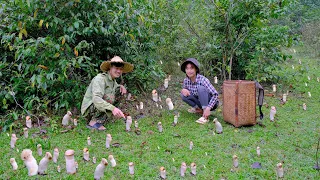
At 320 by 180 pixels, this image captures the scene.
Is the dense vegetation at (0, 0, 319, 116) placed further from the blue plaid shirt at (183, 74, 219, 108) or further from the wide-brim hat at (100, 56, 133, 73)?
the blue plaid shirt at (183, 74, 219, 108)

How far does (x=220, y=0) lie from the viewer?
5.92 metres

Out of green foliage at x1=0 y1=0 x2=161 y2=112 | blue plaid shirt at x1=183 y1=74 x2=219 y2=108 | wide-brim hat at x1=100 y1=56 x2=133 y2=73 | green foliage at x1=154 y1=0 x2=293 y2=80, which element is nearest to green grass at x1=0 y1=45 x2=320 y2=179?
blue plaid shirt at x1=183 y1=74 x2=219 y2=108

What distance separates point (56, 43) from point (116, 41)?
1135 millimetres

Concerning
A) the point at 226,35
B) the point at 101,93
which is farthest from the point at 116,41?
the point at 226,35

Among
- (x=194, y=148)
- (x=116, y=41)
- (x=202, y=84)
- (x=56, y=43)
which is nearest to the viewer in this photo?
(x=194, y=148)

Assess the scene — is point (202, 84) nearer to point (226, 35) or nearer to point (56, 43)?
point (226, 35)

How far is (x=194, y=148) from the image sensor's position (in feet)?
12.5

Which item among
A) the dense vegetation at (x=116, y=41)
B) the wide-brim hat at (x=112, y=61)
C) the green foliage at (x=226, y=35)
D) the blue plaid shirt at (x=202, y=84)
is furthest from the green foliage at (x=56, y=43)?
the green foliage at (x=226, y=35)

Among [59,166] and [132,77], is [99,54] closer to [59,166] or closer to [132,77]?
[132,77]

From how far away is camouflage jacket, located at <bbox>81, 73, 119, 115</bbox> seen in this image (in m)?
4.15

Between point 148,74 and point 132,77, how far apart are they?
338 mm

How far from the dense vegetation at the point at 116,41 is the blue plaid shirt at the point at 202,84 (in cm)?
88

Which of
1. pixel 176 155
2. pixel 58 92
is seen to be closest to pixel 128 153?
pixel 176 155

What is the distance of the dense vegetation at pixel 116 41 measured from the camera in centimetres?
463
